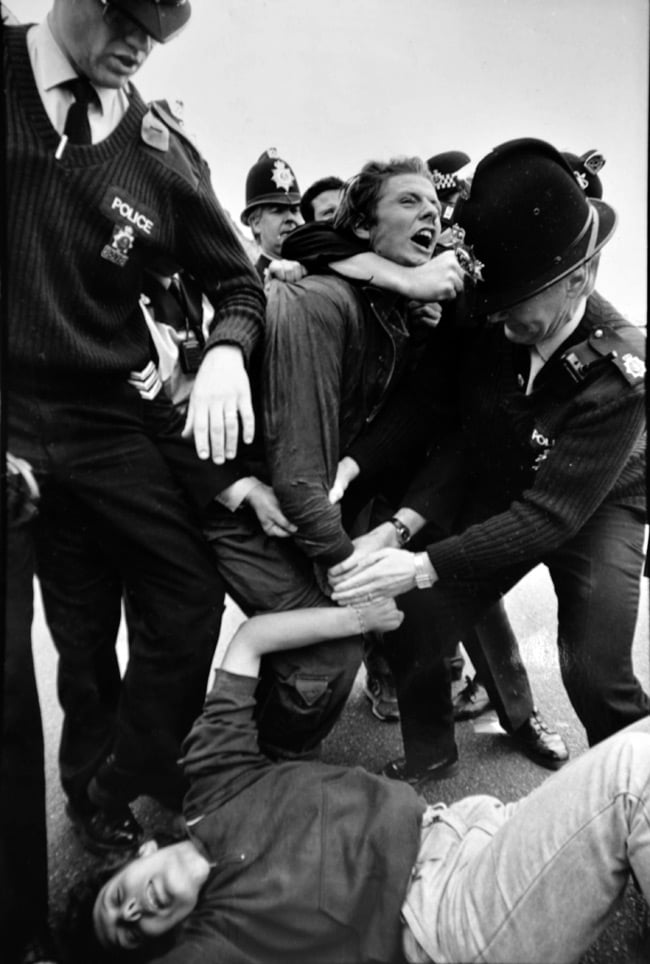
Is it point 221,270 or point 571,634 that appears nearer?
point 221,270

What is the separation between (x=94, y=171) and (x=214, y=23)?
392 millimetres

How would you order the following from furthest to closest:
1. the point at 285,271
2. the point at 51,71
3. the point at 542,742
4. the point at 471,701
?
the point at 471,701
the point at 542,742
the point at 285,271
the point at 51,71

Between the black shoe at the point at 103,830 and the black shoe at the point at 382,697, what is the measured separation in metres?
0.60

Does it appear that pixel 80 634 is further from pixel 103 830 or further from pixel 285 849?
pixel 285 849

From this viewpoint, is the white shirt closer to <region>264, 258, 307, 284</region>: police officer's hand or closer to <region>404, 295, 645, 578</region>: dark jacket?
<region>264, 258, 307, 284</region>: police officer's hand

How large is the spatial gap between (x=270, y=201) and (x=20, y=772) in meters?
1.28

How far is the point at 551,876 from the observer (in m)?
1.44

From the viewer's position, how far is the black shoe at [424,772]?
1.72 meters

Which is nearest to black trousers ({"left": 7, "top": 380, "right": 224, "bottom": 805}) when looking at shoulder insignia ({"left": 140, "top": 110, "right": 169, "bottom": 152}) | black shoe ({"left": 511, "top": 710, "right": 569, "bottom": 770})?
shoulder insignia ({"left": 140, "top": 110, "right": 169, "bottom": 152})

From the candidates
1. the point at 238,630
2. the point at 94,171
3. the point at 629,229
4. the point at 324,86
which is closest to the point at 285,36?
the point at 324,86

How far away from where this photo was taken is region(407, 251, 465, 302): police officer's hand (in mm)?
1585

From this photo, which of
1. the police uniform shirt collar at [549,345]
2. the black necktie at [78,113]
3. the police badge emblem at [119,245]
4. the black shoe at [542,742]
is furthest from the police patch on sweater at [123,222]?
the black shoe at [542,742]

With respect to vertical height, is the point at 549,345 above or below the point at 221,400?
above

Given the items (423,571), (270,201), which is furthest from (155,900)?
(270,201)
